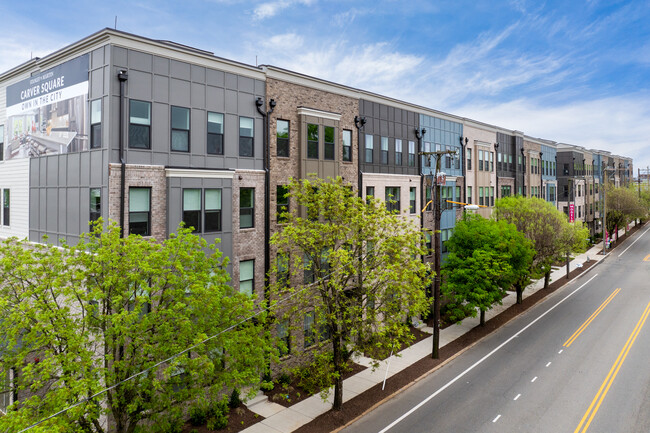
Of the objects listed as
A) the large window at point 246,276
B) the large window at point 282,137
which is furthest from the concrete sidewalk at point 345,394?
the large window at point 282,137

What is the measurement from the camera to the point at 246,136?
2191cm

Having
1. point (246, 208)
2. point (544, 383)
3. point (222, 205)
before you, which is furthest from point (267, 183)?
point (544, 383)

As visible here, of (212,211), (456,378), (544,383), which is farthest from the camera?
(456,378)

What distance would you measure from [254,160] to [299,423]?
12.4 m

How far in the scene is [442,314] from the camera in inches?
1389

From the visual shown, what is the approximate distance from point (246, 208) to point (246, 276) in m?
3.40

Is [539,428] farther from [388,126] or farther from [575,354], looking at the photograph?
[388,126]

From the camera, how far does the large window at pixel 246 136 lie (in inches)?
854

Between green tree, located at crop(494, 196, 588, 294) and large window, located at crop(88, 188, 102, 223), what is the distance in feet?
99.7

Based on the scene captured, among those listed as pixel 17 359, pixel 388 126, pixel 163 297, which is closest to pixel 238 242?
pixel 163 297

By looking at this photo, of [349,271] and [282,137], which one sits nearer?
[349,271]

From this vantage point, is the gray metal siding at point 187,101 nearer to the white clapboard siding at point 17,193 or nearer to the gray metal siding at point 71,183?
the gray metal siding at point 71,183

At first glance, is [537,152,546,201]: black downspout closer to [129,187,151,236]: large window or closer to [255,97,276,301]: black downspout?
[255,97,276,301]: black downspout

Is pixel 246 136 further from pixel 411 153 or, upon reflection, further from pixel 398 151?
pixel 411 153
